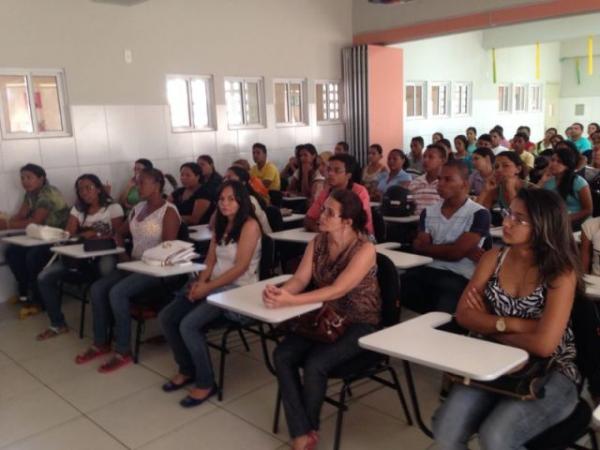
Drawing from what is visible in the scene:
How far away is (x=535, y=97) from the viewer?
1388cm

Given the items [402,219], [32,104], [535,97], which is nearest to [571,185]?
[402,219]

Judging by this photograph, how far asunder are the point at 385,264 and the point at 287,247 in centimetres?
202

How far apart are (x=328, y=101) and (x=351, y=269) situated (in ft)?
20.2

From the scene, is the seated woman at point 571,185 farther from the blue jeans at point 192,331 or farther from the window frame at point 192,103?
the window frame at point 192,103

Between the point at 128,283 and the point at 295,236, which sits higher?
the point at 295,236

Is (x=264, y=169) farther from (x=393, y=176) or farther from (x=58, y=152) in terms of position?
(x=58, y=152)

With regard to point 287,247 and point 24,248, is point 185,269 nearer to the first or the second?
point 287,247

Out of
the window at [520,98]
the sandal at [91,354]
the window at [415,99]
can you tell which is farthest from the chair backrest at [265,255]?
the window at [520,98]

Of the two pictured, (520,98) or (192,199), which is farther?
(520,98)

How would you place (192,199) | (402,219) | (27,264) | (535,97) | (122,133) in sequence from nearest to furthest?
(402,219) < (27,264) < (192,199) < (122,133) < (535,97)

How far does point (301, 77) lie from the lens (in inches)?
297

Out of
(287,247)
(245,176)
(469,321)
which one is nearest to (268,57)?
(245,176)

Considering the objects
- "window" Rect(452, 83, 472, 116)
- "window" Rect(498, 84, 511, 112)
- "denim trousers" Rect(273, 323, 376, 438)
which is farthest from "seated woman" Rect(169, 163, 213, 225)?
"window" Rect(498, 84, 511, 112)

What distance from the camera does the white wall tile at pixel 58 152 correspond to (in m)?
5.25
